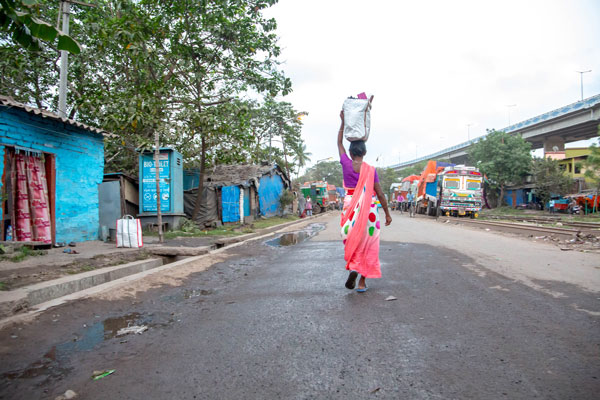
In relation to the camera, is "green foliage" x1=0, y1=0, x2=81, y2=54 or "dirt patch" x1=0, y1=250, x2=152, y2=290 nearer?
"green foliage" x1=0, y1=0, x2=81, y2=54

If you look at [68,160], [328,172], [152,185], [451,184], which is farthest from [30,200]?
[328,172]

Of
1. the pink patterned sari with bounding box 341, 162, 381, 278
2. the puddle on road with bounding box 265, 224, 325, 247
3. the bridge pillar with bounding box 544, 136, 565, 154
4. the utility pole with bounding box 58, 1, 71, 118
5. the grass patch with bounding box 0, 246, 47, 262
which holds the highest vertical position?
the bridge pillar with bounding box 544, 136, 565, 154

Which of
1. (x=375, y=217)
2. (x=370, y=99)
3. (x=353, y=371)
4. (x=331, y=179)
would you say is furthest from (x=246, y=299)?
(x=331, y=179)

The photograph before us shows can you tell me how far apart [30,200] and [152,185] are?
20.0ft

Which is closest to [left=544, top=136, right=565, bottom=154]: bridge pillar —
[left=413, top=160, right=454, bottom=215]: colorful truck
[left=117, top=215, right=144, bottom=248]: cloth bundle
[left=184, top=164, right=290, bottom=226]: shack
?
[left=413, top=160, right=454, bottom=215]: colorful truck

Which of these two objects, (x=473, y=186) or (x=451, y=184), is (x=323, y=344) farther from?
(x=473, y=186)

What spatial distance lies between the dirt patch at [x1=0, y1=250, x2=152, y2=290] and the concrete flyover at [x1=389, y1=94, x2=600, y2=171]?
37.3 metres

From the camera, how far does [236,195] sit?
64.7ft

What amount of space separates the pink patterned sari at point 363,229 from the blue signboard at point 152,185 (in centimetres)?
1163

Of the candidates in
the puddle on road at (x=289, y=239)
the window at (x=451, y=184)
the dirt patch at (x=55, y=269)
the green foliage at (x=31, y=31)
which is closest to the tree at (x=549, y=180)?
the window at (x=451, y=184)

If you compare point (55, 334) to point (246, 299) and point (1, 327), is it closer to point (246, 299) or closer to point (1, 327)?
point (1, 327)

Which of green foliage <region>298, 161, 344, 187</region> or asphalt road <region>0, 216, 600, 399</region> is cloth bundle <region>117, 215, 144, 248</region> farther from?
green foliage <region>298, 161, 344, 187</region>

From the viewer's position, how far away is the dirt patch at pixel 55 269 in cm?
468

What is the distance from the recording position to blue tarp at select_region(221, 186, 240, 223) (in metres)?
19.4
